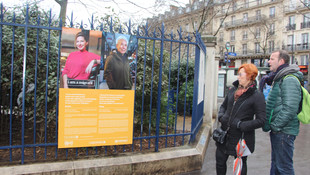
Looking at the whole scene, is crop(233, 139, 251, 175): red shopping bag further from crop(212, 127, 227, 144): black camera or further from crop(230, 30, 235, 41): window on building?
crop(230, 30, 235, 41): window on building

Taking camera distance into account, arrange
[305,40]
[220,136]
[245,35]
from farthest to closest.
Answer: [245,35] < [305,40] < [220,136]

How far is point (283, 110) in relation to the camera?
2662 millimetres

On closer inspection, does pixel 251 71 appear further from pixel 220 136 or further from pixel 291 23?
pixel 291 23

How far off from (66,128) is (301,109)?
3.00 m

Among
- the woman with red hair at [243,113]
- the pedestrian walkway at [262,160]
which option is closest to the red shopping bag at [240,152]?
the woman with red hair at [243,113]

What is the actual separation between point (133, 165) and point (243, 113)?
1.68 m

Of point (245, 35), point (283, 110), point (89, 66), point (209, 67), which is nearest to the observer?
point (283, 110)

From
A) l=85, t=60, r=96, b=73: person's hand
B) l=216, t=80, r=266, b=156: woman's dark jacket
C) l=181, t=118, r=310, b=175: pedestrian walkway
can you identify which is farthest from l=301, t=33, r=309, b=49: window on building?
l=85, t=60, r=96, b=73: person's hand

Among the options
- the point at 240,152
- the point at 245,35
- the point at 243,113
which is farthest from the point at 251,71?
the point at 245,35

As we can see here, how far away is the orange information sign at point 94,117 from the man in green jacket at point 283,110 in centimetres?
193

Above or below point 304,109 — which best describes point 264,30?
above

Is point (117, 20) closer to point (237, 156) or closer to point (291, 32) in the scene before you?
point (237, 156)

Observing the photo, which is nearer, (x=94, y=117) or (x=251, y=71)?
(x=251, y=71)

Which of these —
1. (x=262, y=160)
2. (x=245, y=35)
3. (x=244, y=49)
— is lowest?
(x=262, y=160)
